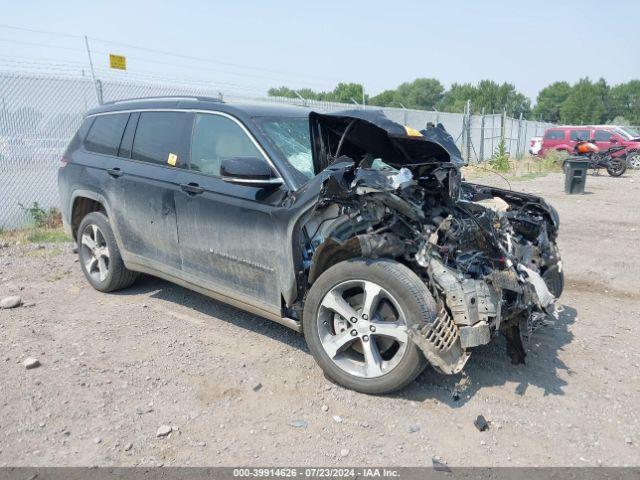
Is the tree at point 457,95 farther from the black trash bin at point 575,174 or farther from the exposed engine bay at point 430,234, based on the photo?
the exposed engine bay at point 430,234

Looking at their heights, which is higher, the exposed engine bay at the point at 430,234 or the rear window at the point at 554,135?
the exposed engine bay at the point at 430,234

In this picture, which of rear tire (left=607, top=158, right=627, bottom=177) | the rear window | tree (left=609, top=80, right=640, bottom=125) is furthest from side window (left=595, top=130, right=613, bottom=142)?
tree (left=609, top=80, right=640, bottom=125)

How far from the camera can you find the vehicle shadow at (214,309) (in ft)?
14.6

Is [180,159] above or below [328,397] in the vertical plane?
above

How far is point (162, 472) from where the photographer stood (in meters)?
2.79

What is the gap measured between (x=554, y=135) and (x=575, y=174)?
11876 mm

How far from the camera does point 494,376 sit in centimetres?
375

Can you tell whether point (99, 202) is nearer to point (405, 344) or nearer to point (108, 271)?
point (108, 271)

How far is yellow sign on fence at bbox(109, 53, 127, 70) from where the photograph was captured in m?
10.9

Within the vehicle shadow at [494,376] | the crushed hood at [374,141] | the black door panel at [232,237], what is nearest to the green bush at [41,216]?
the black door panel at [232,237]

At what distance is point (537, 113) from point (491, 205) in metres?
109

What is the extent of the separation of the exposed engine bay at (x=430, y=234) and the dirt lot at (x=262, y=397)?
39 centimetres

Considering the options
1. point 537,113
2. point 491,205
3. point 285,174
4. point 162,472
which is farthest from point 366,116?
point 537,113

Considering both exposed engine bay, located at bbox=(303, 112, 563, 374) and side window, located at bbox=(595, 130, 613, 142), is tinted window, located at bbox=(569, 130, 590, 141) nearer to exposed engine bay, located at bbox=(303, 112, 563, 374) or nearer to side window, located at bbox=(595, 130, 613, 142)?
side window, located at bbox=(595, 130, 613, 142)
